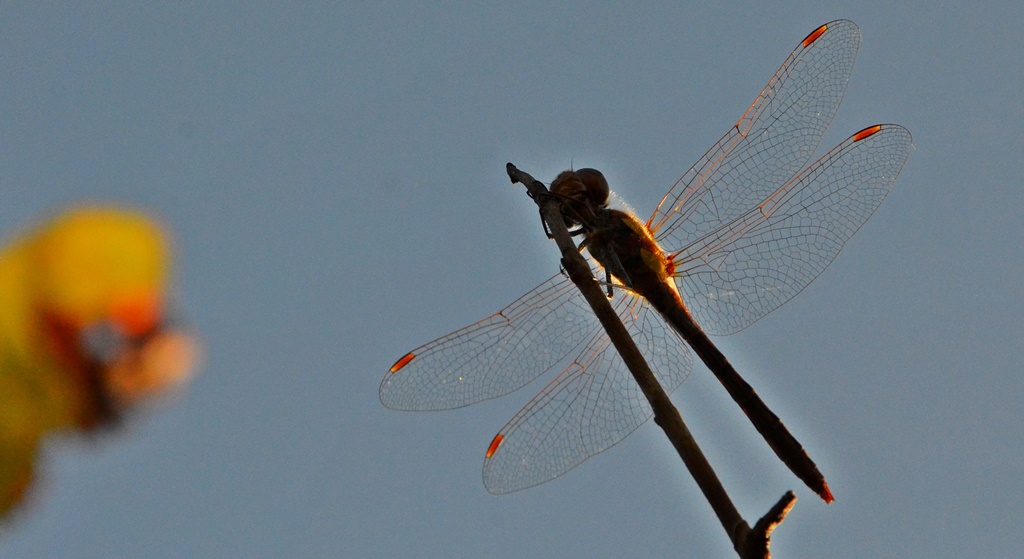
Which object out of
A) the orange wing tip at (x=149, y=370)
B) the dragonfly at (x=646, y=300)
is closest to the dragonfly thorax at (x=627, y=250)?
the dragonfly at (x=646, y=300)

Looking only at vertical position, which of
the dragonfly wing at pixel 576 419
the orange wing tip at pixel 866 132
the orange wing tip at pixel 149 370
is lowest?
the orange wing tip at pixel 149 370

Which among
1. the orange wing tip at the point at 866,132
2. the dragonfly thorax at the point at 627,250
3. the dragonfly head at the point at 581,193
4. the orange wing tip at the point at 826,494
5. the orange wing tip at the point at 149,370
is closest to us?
the orange wing tip at the point at 149,370

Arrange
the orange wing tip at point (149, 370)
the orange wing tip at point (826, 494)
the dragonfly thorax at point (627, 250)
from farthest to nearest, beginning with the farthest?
the dragonfly thorax at point (627, 250)
the orange wing tip at point (826, 494)
the orange wing tip at point (149, 370)

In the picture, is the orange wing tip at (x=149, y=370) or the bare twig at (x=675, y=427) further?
the bare twig at (x=675, y=427)

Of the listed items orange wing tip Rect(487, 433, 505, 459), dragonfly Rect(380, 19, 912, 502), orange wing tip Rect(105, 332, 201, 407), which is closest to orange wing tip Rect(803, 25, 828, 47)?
dragonfly Rect(380, 19, 912, 502)

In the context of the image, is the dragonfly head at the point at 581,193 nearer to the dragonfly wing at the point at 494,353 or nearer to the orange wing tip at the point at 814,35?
the dragonfly wing at the point at 494,353

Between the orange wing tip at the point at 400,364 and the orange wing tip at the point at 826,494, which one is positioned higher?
the orange wing tip at the point at 400,364

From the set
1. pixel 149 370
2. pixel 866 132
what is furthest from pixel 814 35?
pixel 149 370

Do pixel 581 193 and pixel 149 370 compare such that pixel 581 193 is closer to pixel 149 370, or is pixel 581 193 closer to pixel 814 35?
pixel 814 35
